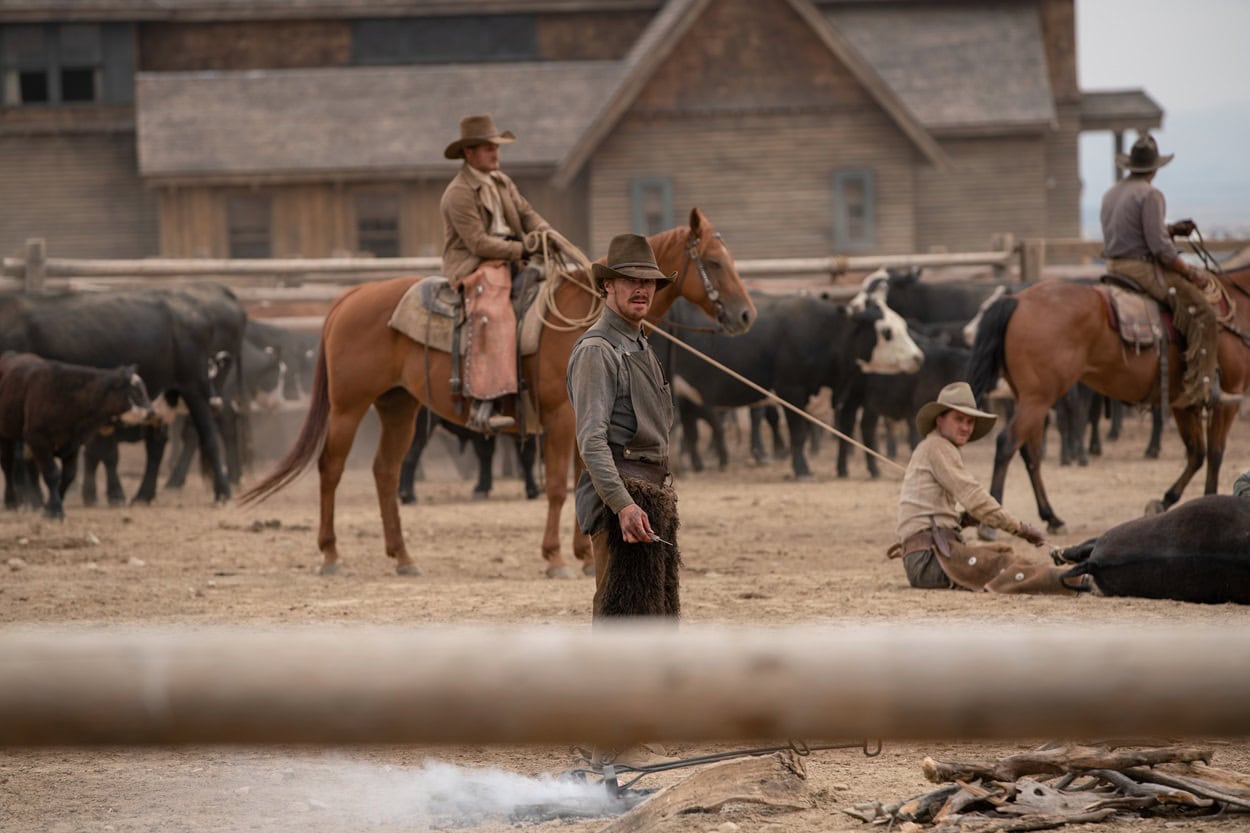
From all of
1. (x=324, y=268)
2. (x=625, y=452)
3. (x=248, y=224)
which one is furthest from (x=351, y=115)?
(x=625, y=452)

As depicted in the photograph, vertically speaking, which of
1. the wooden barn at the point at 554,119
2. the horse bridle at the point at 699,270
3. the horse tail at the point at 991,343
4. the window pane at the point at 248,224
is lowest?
the horse tail at the point at 991,343

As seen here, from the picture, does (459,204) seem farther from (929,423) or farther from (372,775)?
(372,775)

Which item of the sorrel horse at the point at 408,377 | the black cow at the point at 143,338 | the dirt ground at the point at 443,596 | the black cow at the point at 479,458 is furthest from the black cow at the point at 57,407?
the sorrel horse at the point at 408,377

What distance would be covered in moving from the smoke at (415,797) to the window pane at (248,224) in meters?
29.5

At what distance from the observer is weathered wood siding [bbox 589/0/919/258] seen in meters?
33.8

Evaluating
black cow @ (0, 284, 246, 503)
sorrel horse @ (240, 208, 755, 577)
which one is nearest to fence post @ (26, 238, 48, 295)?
black cow @ (0, 284, 246, 503)

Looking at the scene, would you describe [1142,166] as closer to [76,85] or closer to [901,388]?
[901,388]

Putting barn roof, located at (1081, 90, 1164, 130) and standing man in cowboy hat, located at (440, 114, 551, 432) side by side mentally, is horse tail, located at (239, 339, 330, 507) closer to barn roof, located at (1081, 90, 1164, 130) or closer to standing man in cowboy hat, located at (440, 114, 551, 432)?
standing man in cowboy hat, located at (440, 114, 551, 432)

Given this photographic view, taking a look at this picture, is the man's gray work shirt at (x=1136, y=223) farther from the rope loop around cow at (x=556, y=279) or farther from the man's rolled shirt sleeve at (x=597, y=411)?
the man's rolled shirt sleeve at (x=597, y=411)

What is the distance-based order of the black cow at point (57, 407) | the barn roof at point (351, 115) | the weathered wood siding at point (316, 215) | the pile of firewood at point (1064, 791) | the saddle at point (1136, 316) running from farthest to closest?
1. the weathered wood siding at point (316, 215)
2. the barn roof at point (351, 115)
3. the black cow at point (57, 407)
4. the saddle at point (1136, 316)
5. the pile of firewood at point (1064, 791)

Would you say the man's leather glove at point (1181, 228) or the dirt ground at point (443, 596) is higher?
the man's leather glove at point (1181, 228)

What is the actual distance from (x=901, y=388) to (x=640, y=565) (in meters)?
12.8

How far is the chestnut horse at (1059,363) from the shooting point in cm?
1263

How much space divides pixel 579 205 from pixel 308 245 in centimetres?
586
